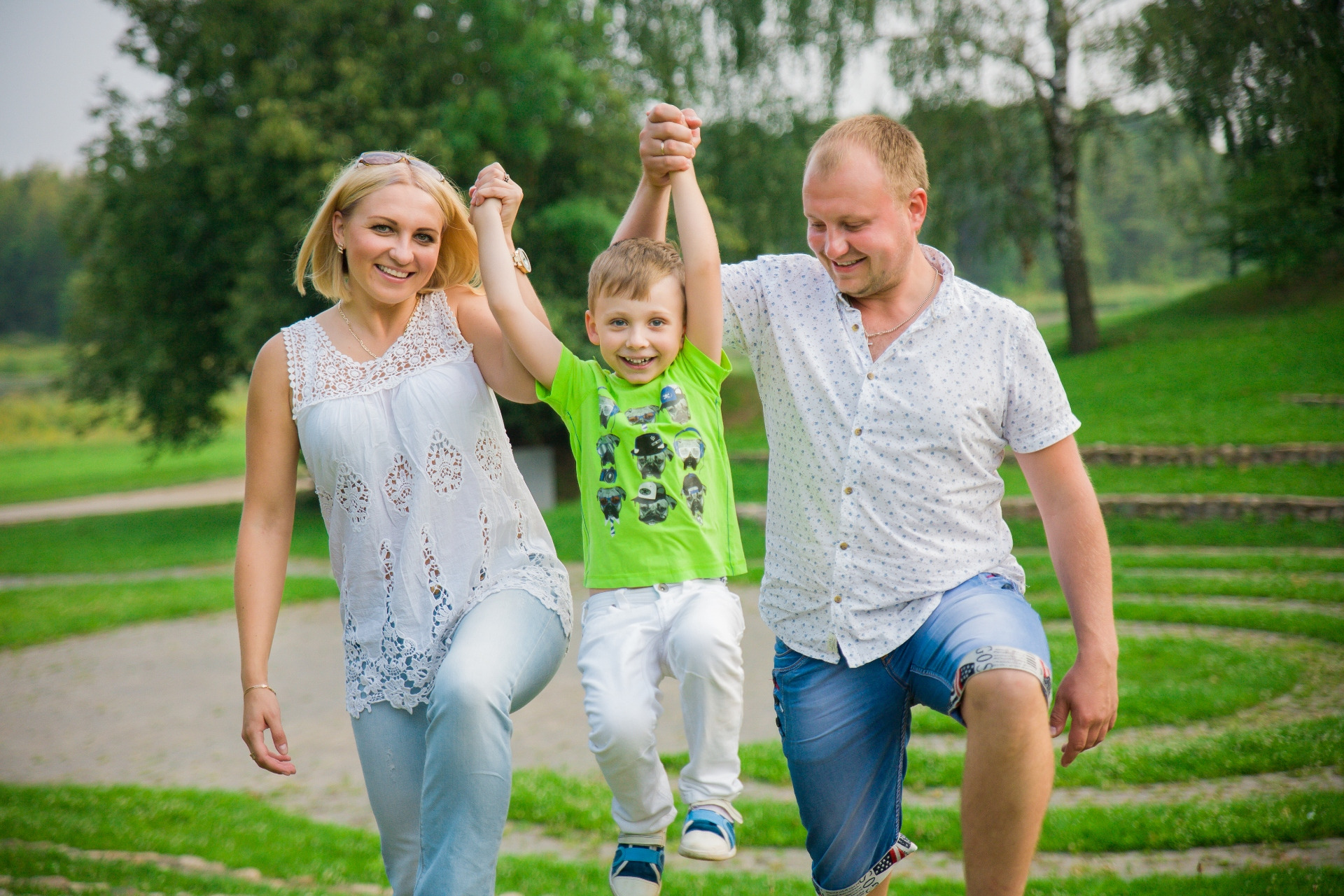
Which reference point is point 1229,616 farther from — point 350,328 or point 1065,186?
point 1065,186

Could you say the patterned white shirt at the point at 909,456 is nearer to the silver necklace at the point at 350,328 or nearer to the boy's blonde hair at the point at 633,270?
the boy's blonde hair at the point at 633,270

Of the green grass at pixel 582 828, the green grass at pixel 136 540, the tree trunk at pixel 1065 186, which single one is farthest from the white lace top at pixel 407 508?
the tree trunk at pixel 1065 186

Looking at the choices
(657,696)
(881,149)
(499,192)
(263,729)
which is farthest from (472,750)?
(881,149)

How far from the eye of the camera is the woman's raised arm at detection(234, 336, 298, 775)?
2.77 meters

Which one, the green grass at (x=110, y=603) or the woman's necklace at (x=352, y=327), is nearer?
the woman's necklace at (x=352, y=327)

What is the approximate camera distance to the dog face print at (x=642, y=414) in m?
2.65

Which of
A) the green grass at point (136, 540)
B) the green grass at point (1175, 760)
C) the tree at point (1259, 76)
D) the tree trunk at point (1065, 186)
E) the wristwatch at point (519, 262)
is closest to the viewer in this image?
the wristwatch at point (519, 262)

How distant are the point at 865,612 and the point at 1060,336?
90.5ft

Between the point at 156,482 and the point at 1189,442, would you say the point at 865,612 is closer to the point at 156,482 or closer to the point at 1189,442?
the point at 1189,442

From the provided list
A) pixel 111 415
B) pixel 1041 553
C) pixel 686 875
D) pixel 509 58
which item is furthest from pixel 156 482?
pixel 686 875

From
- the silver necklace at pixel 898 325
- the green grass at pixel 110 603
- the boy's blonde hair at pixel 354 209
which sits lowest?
the green grass at pixel 110 603

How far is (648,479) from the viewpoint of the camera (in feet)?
8.60

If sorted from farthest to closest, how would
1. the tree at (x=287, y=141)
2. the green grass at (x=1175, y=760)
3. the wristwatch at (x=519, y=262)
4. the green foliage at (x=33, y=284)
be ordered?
the green foliage at (x=33, y=284) → the tree at (x=287, y=141) → the green grass at (x=1175, y=760) → the wristwatch at (x=519, y=262)

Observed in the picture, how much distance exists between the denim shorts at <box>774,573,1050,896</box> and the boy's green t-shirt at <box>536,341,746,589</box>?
421 mm
